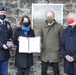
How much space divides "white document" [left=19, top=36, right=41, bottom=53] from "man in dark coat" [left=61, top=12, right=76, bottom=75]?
1.82 ft

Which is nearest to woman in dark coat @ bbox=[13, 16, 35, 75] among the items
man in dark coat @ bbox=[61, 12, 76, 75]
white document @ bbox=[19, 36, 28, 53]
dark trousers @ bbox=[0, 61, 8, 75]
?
white document @ bbox=[19, 36, 28, 53]

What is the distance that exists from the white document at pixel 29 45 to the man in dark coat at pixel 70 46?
555 mm

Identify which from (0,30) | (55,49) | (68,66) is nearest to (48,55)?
(55,49)

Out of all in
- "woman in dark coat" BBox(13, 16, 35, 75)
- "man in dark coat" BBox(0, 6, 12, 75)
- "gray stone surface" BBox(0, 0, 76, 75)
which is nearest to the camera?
"man in dark coat" BBox(0, 6, 12, 75)

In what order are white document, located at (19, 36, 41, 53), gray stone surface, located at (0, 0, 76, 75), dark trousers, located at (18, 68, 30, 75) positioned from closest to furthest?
white document, located at (19, 36, 41, 53) < dark trousers, located at (18, 68, 30, 75) < gray stone surface, located at (0, 0, 76, 75)

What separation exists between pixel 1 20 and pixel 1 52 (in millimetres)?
632

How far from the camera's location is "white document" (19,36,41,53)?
219 inches

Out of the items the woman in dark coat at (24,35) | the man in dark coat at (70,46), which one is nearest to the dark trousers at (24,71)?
the woman in dark coat at (24,35)

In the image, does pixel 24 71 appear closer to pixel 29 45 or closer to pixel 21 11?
pixel 29 45

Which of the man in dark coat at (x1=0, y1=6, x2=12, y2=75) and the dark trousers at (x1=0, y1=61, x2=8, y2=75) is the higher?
the man in dark coat at (x1=0, y1=6, x2=12, y2=75)

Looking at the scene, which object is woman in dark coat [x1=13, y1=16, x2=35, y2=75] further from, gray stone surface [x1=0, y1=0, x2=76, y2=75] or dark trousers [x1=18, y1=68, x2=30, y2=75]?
gray stone surface [x1=0, y1=0, x2=76, y2=75]

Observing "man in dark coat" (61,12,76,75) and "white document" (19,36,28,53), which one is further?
"white document" (19,36,28,53)

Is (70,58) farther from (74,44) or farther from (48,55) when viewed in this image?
(48,55)

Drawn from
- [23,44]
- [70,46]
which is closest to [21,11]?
[23,44]
